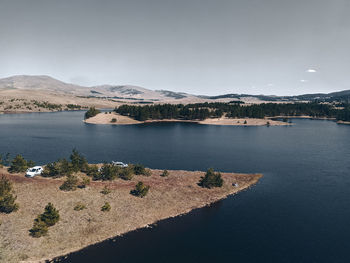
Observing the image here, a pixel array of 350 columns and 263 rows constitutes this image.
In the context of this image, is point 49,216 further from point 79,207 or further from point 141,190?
point 141,190

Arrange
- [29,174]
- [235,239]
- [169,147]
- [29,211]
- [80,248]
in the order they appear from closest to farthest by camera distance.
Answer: [80,248], [235,239], [29,211], [29,174], [169,147]

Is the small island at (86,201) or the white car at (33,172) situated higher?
the white car at (33,172)

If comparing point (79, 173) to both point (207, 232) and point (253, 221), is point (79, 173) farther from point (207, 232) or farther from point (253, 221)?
point (253, 221)

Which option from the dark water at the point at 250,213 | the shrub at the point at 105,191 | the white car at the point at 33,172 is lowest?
the dark water at the point at 250,213

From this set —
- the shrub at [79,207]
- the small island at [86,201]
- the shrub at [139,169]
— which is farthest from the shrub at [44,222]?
the shrub at [139,169]

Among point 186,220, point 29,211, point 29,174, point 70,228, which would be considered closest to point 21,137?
point 29,174

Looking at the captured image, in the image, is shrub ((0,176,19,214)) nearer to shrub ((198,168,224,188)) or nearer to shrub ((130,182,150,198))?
shrub ((130,182,150,198))

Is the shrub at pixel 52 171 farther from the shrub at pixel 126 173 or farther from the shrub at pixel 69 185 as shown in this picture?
the shrub at pixel 126 173
